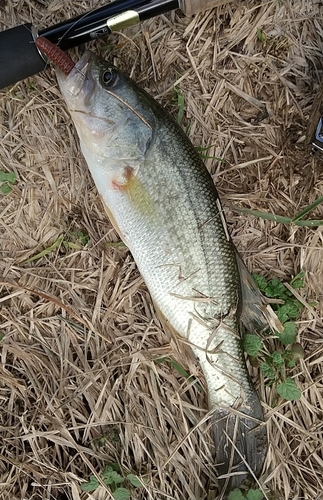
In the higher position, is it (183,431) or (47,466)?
(47,466)

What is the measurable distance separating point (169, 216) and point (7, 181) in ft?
3.15

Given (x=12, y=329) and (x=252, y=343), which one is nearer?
(x=252, y=343)

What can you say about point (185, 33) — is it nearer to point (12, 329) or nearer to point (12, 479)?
point (12, 329)

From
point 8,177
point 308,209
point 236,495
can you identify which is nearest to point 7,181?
point 8,177

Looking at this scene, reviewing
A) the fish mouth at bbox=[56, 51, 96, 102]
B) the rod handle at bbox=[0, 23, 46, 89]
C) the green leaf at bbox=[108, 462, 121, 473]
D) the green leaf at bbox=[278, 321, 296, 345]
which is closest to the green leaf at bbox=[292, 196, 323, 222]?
the green leaf at bbox=[278, 321, 296, 345]

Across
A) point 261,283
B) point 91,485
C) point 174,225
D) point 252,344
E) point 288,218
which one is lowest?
point 91,485

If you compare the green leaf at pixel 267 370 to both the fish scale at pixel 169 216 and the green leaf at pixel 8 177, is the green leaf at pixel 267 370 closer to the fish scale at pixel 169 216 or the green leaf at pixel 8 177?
the fish scale at pixel 169 216

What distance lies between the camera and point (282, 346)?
8.30 feet

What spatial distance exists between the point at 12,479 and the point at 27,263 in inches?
46.3

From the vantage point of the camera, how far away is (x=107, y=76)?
2.14 metres

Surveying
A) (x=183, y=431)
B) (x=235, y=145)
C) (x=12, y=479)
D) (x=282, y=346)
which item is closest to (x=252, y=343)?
(x=282, y=346)

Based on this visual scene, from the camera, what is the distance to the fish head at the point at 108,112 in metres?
2.12

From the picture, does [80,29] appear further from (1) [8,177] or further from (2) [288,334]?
(2) [288,334]

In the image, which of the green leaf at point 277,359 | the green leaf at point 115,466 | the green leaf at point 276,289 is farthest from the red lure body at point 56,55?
the green leaf at point 115,466
